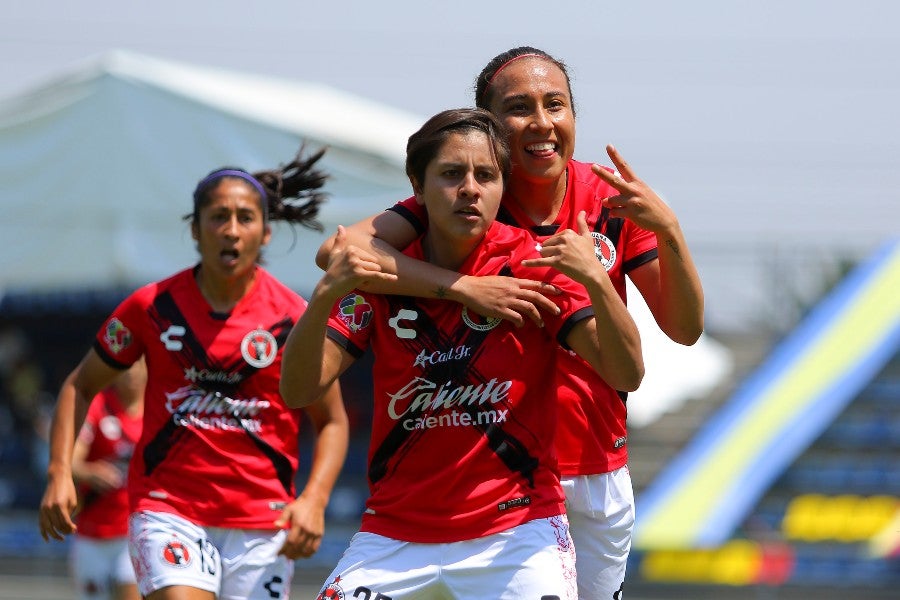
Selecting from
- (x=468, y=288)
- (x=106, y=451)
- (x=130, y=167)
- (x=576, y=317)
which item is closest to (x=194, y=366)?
(x=468, y=288)

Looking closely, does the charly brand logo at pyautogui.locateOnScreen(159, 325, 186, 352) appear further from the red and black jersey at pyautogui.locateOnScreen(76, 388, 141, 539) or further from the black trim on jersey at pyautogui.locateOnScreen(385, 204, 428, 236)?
the red and black jersey at pyautogui.locateOnScreen(76, 388, 141, 539)

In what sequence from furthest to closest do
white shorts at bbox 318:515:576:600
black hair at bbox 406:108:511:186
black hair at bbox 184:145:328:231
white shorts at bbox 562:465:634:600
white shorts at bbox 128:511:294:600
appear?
black hair at bbox 184:145:328:231, white shorts at bbox 128:511:294:600, white shorts at bbox 562:465:634:600, black hair at bbox 406:108:511:186, white shorts at bbox 318:515:576:600

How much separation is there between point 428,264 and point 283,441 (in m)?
1.97

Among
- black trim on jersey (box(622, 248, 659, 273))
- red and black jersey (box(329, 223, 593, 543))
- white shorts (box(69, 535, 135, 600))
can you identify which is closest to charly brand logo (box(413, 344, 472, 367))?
red and black jersey (box(329, 223, 593, 543))

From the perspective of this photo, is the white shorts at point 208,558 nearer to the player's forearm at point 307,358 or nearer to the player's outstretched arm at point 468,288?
the player's forearm at point 307,358

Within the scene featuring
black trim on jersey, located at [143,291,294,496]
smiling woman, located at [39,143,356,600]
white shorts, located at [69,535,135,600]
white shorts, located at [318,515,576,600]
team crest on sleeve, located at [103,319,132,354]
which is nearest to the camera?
white shorts, located at [318,515,576,600]

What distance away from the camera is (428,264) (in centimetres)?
408

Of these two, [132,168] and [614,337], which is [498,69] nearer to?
[614,337]

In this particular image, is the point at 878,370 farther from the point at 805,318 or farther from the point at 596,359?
the point at 596,359

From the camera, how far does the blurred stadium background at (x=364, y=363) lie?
599 inches

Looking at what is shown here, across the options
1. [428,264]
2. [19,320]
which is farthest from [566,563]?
[19,320]

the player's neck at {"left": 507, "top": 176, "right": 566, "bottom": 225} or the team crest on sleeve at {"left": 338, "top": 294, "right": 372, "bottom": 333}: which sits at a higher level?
the player's neck at {"left": 507, "top": 176, "right": 566, "bottom": 225}

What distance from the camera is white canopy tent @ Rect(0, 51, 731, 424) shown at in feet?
51.4

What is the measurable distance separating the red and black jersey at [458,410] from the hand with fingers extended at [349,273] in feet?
0.99
